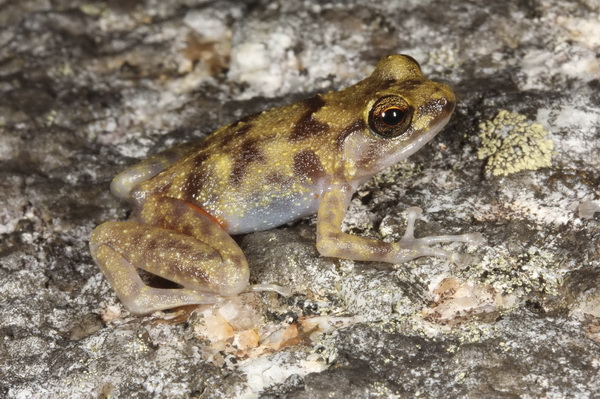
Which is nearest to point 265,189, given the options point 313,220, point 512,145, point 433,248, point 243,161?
point 243,161

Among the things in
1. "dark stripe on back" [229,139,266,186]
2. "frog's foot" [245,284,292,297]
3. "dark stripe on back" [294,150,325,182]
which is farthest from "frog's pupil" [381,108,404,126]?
"frog's foot" [245,284,292,297]

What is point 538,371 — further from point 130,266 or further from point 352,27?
point 352,27

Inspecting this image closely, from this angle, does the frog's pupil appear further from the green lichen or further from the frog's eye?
the green lichen

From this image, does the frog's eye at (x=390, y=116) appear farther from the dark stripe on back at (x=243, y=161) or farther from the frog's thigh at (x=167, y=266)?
the frog's thigh at (x=167, y=266)

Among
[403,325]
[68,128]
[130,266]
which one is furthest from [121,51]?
[403,325]

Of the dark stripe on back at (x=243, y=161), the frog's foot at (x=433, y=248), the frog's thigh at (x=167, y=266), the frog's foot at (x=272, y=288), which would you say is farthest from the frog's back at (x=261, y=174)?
the frog's foot at (x=433, y=248)
